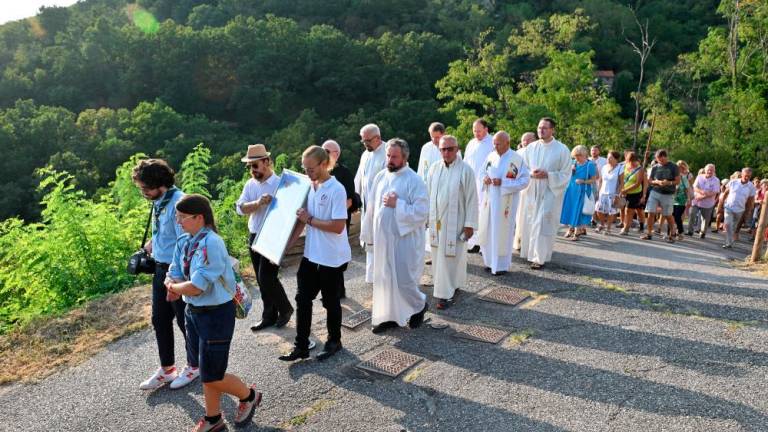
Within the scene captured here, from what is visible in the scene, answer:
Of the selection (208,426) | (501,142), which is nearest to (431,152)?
(501,142)

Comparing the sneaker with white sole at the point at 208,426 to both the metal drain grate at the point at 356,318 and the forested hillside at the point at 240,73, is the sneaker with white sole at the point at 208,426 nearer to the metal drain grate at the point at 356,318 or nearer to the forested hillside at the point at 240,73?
the metal drain grate at the point at 356,318

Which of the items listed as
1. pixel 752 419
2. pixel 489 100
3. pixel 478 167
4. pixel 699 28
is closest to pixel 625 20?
pixel 699 28

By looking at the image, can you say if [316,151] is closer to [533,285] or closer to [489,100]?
[533,285]

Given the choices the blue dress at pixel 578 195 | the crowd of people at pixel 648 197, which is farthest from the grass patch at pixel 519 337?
the blue dress at pixel 578 195

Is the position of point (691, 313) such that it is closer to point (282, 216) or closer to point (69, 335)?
point (282, 216)

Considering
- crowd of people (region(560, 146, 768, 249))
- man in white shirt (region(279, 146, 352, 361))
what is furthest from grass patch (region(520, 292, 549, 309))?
crowd of people (region(560, 146, 768, 249))

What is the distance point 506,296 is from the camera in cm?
650

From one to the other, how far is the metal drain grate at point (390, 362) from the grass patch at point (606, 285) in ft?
10.1

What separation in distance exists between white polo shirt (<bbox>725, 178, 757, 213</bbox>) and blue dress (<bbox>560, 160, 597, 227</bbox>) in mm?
2909

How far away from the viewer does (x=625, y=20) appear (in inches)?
2650

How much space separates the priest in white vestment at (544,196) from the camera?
780cm

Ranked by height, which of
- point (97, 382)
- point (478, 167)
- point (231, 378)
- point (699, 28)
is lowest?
point (97, 382)

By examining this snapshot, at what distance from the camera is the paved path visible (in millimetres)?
4000

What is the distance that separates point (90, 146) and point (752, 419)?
146ft
